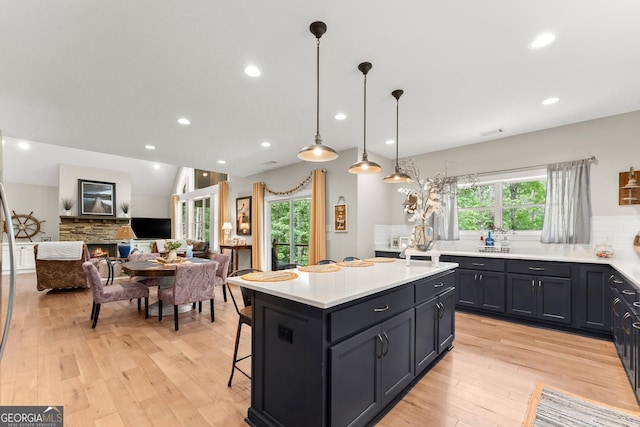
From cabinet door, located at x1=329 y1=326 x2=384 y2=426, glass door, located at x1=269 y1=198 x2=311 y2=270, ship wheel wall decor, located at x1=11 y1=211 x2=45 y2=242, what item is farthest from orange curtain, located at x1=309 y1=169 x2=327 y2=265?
ship wheel wall decor, located at x1=11 y1=211 x2=45 y2=242

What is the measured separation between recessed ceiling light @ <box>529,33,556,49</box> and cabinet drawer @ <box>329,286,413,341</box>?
2192 mm

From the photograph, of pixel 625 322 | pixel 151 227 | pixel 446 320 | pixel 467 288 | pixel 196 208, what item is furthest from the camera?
pixel 151 227

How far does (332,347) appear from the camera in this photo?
60.2 inches

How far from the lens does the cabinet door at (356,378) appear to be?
1.54 m

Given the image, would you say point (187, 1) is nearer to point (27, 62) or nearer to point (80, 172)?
point (27, 62)

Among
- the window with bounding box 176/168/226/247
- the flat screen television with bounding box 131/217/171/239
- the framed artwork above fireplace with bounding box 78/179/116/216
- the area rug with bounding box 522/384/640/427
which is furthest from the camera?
the flat screen television with bounding box 131/217/171/239

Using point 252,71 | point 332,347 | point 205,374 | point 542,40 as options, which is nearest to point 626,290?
point 542,40

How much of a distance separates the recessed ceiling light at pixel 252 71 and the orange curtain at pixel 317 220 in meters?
2.91

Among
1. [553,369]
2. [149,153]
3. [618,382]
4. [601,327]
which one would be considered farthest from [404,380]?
[149,153]

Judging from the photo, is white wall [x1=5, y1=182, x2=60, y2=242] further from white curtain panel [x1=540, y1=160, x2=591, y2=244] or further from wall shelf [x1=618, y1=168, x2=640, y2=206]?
wall shelf [x1=618, y1=168, x2=640, y2=206]

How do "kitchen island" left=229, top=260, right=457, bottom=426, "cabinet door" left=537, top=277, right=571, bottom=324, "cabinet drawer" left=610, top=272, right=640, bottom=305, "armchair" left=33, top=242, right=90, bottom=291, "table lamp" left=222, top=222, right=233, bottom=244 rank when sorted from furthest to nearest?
"table lamp" left=222, top=222, right=233, bottom=244
"armchair" left=33, top=242, right=90, bottom=291
"cabinet door" left=537, top=277, right=571, bottom=324
"cabinet drawer" left=610, top=272, right=640, bottom=305
"kitchen island" left=229, top=260, right=457, bottom=426

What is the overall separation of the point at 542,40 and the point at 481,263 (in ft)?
9.32

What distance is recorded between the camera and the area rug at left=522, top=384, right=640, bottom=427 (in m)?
1.89

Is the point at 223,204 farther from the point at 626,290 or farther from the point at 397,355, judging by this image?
the point at 626,290
